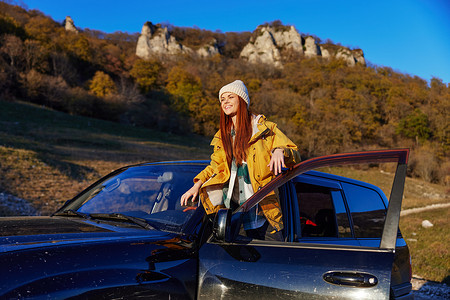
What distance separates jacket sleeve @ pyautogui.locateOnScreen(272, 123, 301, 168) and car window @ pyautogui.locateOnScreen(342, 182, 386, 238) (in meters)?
0.77

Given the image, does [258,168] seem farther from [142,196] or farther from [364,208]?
[142,196]

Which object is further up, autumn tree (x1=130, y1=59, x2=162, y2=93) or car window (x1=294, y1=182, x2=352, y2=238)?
autumn tree (x1=130, y1=59, x2=162, y2=93)

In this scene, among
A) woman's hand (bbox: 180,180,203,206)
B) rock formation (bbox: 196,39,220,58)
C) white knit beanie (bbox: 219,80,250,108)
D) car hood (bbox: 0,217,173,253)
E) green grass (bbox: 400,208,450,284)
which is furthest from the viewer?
rock formation (bbox: 196,39,220,58)

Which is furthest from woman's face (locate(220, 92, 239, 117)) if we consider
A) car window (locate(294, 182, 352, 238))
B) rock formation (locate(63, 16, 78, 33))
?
rock formation (locate(63, 16, 78, 33))

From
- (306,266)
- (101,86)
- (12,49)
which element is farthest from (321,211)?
(101,86)

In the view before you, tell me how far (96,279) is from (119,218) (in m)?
0.84

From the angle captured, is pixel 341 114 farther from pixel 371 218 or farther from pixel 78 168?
pixel 371 218

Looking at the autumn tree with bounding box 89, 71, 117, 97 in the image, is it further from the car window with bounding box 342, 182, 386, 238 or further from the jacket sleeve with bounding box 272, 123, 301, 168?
the jacket sleeve with bounding box 272, 123, 301, 168

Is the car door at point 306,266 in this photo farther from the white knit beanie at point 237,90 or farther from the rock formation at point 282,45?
the rock formation at point 282,45

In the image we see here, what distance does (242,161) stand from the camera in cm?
272

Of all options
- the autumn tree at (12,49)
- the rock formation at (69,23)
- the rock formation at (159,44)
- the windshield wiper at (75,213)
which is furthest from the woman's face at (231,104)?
the rock formation at (69,23)

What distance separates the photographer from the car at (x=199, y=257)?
1762mm

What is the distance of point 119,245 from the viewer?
202cm

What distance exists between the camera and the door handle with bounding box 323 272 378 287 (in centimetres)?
182
